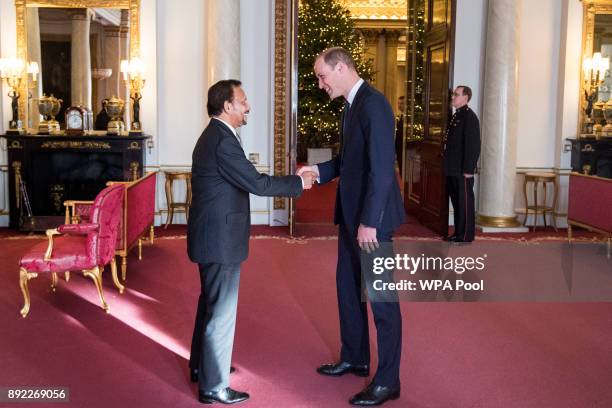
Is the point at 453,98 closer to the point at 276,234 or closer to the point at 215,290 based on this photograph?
the point at 276,234

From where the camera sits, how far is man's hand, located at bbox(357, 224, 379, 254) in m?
3.88

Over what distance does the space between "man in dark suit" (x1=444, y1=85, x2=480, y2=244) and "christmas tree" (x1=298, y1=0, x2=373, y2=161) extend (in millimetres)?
7546

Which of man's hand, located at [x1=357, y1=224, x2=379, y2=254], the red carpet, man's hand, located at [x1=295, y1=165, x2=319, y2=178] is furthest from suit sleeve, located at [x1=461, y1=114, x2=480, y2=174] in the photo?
man's hand, located at [x1=357, y1=224, x2=379, y2=254]

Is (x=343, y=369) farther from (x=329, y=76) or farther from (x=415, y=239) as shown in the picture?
(x=415, y=239)

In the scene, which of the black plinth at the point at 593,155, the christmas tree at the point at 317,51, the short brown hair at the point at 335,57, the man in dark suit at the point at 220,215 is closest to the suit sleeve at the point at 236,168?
the man in dark suit at the point at 220,215

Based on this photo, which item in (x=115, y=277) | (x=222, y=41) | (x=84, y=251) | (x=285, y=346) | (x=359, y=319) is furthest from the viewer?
(x=222, y=41)

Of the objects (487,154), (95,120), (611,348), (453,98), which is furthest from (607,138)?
(95,120)

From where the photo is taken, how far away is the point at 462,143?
8.56 metres

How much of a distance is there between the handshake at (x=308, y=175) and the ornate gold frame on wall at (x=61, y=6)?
6.12m

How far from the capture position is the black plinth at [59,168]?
9.43m

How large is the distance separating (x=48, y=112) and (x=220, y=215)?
6573mm

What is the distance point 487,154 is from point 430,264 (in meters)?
2.50

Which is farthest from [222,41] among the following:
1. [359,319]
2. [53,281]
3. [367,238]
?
[367,238]

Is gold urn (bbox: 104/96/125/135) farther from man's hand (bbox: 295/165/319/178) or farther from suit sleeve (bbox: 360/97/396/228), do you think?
suit sleeve (bbox: 360/97/396/228)
